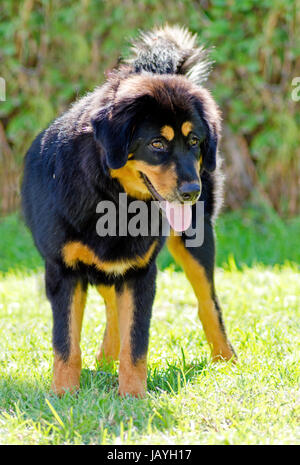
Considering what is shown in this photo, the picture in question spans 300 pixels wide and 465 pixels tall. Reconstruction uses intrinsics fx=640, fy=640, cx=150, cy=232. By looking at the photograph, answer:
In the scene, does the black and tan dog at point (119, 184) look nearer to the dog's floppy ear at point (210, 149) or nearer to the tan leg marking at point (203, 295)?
the dog's floppy ear at point (210, 149)

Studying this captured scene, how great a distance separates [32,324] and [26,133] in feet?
12.2

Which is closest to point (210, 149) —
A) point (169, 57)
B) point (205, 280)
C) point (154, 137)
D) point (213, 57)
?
point (154, 137)

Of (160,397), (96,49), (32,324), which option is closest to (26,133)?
(96,49)

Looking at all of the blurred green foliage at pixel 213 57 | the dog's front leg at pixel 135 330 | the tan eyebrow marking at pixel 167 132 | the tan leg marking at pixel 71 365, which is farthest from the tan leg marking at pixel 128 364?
the blurred green foliage at pixel 213 57

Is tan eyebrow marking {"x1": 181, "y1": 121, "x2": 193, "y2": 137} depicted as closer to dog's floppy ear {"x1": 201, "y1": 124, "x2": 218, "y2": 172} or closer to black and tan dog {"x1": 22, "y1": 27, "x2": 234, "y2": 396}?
black and tan dog {"x1": 22, "y1": 27, "x2": 234, "y2": 396}

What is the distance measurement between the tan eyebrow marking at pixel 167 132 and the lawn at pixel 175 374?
1.10m

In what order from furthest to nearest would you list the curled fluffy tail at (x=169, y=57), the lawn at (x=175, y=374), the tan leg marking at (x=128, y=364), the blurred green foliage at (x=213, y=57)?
the blurred green foliage at (x=213, y=57) < the curled fluffy tail at (x=169, y=57) < the tan leg marking at (x=128, y=364) < the lawn at (x=175, y=374)

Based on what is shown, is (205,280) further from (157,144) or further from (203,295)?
(157,144)

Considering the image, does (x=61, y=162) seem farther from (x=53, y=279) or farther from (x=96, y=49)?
(x=96, y=49)

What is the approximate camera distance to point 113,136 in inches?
106

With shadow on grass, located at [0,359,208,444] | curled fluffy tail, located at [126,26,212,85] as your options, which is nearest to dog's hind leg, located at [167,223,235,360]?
shadow on grass, located at [0,359,208,444]

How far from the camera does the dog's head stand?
2707 millimetres

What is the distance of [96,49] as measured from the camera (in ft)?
23.3

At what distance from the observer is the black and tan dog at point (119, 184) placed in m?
2.76
